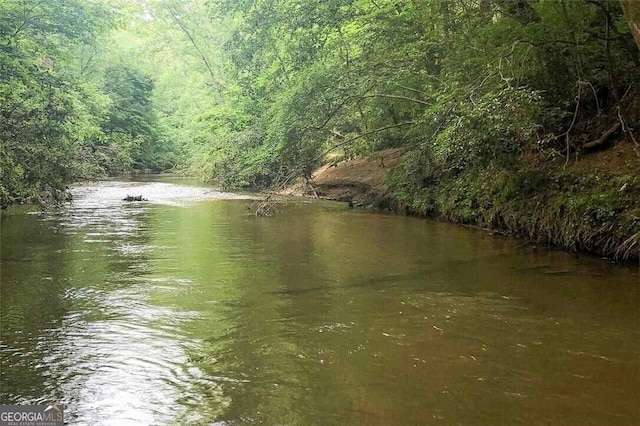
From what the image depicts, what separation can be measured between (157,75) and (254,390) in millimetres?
52982

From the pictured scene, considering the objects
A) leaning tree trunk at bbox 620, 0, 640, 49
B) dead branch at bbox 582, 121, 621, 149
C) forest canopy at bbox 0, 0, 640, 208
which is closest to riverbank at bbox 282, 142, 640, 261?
dead branch at bbox 582, 121, 621, 149

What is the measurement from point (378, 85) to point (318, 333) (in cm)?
1248

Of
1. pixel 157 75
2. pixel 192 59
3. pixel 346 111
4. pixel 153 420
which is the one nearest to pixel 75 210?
pixel 346 111

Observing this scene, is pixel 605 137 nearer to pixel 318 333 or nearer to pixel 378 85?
pixel 378 85

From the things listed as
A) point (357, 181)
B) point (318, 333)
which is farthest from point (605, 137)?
point (357, 181)

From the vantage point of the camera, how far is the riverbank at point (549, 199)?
30.3 ft

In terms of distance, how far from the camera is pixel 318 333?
5586mm

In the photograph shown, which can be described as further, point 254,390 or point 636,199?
point 636,199

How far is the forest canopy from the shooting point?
1094 centimetres

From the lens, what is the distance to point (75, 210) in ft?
54.5

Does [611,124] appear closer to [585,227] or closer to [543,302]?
[585,227]

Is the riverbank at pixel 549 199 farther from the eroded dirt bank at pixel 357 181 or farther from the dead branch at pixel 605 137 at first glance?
the eroded dirt bank at pixel 357 181

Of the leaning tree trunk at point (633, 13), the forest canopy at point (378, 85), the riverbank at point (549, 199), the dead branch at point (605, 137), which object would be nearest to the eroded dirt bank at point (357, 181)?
the forest canopy at point (378, 85)

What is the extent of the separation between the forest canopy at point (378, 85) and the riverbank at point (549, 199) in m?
0.36
